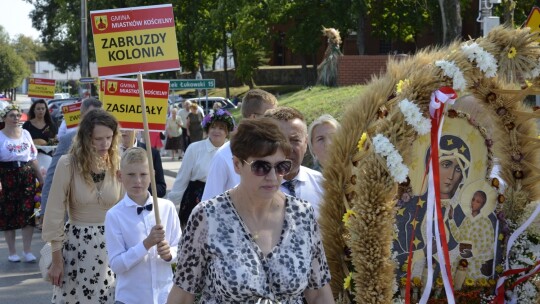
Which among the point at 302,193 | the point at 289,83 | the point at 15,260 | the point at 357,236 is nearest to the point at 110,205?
the point at 302,193

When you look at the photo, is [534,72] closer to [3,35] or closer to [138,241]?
[138,241]

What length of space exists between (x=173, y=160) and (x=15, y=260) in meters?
17.7

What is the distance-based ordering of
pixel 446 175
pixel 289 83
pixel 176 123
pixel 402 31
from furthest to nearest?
1. pixel 289 83
2. pixel 402 31
3. pixel 176 123
4. pixel 446 175

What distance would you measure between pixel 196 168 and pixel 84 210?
177cm

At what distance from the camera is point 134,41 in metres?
7.50

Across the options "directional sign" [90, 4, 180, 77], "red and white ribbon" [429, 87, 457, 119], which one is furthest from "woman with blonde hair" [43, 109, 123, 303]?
"red and white ribbon" [429, 87, 457, 119]

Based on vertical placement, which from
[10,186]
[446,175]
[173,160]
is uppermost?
[446,175]

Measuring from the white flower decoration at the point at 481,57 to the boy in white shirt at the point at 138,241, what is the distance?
79.3 inches

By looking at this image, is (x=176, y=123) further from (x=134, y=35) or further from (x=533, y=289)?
(x=533, y=289)

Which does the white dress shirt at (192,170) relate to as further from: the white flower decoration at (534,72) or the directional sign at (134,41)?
the white flower decoration at (534,72)

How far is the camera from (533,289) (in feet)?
17.4

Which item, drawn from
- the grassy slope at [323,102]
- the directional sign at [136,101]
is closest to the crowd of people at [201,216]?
the directional sign at [136,101]

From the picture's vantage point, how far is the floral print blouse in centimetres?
354

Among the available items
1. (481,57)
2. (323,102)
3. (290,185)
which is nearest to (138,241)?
(290,185)
